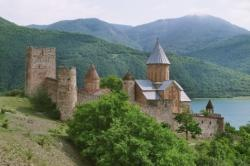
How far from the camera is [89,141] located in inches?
694

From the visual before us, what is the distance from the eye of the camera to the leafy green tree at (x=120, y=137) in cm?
1672

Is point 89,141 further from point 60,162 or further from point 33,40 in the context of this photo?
point 33,40

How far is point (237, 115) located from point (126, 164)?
5025cm

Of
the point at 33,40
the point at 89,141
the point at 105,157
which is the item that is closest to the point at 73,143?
the point at 89,141

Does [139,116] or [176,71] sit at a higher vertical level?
[176,71]

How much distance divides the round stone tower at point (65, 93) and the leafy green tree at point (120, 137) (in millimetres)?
2845

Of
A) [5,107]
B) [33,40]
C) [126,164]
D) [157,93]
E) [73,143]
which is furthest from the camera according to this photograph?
[33,40]

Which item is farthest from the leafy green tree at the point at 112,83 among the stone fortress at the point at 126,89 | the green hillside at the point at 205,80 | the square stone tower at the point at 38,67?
the green hillside at the point at 205,80

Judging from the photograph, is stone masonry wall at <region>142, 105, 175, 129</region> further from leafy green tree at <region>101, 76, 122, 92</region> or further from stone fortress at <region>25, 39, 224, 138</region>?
leafy green tree at <region>101, 76, 122, 92</region>

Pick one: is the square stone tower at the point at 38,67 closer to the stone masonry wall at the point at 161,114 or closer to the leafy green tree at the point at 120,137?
the leafy green tree at the point at 120,137

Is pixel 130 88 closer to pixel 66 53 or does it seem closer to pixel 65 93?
pixel 65 93

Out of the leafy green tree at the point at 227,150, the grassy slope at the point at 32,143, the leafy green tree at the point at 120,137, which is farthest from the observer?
the leafy green tree at the point at 227,150

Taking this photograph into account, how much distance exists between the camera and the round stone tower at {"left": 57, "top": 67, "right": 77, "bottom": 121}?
22.7 metres

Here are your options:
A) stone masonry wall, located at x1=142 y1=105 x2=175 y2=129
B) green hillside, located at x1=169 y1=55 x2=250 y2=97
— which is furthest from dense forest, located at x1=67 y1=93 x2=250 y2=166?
green hillside, located at x1=169 y1=55 x2=250 y2=97
